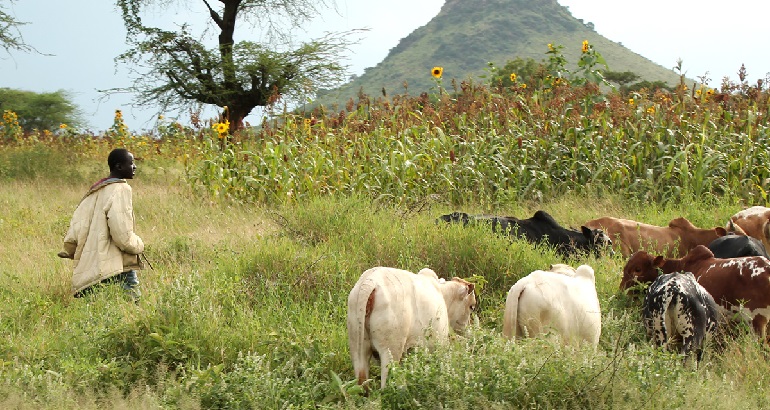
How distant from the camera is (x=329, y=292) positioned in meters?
5.96

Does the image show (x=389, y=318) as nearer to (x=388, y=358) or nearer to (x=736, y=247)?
(x=388, y=358)

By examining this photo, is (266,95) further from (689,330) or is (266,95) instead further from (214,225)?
(689,330)

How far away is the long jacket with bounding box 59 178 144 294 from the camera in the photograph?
6.75m

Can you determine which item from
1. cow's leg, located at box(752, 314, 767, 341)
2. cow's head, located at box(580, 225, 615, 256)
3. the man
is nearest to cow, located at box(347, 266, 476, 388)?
cow's leg, located at box(752, 314, 767, 341)

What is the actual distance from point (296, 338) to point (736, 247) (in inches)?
Answer: 131

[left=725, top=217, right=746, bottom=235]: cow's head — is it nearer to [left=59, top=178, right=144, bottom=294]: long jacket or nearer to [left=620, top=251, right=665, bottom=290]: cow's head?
[left=620, top=251, right=665, bottom=290]: cow's head

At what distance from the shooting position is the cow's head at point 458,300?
5219 millimetres

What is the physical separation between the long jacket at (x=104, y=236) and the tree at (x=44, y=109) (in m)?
25.8

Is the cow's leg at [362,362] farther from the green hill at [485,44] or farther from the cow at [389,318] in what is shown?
the green hill at [485,44]

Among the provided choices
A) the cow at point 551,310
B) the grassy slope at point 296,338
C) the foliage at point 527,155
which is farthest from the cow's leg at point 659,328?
the foliage at point 527,155

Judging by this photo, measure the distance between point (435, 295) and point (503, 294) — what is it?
5.58 ft

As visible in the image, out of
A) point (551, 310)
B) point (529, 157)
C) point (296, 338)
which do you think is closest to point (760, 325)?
point (551, 310)

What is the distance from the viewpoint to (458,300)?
524 cm

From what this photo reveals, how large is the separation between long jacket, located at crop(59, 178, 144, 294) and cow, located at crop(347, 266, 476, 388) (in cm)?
290
